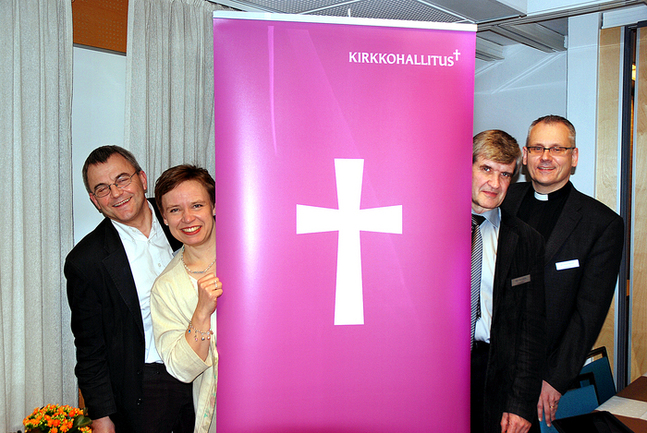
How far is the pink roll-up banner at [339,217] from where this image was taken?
1469 millimetres

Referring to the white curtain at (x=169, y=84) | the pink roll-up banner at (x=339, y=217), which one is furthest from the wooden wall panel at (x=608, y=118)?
the white curtain at (x=169, y=84)

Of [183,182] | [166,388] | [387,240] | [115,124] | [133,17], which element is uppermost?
[133,17]

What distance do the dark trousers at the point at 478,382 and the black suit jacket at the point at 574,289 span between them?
1.52 ft

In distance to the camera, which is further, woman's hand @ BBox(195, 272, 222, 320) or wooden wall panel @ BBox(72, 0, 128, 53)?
wooden wall panel @ BBox(72, 0, 128, 53)

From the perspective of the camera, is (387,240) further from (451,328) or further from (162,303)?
(162,303)

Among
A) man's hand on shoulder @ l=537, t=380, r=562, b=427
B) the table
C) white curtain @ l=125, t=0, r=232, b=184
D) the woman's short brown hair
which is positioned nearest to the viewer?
the woman's short brown hair

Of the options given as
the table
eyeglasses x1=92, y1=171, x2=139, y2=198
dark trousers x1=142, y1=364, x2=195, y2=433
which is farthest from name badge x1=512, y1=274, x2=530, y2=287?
eyeglasses x1=92, y1=171, x2=139, y2=198

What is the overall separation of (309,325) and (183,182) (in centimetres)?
67

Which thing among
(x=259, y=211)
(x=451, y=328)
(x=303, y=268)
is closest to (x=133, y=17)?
(x=259, y=211)

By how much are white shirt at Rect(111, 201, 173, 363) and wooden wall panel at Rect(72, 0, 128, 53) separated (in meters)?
0.99

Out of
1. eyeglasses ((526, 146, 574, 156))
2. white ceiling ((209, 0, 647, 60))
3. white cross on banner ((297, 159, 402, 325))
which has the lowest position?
white cross on banner ((297, 159, 402, 325))

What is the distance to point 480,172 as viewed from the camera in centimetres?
194

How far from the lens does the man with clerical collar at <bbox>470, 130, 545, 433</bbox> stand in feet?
6.21

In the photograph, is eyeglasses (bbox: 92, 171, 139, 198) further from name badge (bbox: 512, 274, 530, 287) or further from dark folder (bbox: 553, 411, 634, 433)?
dark folder (bbox: 553, 411, 634, 433)
